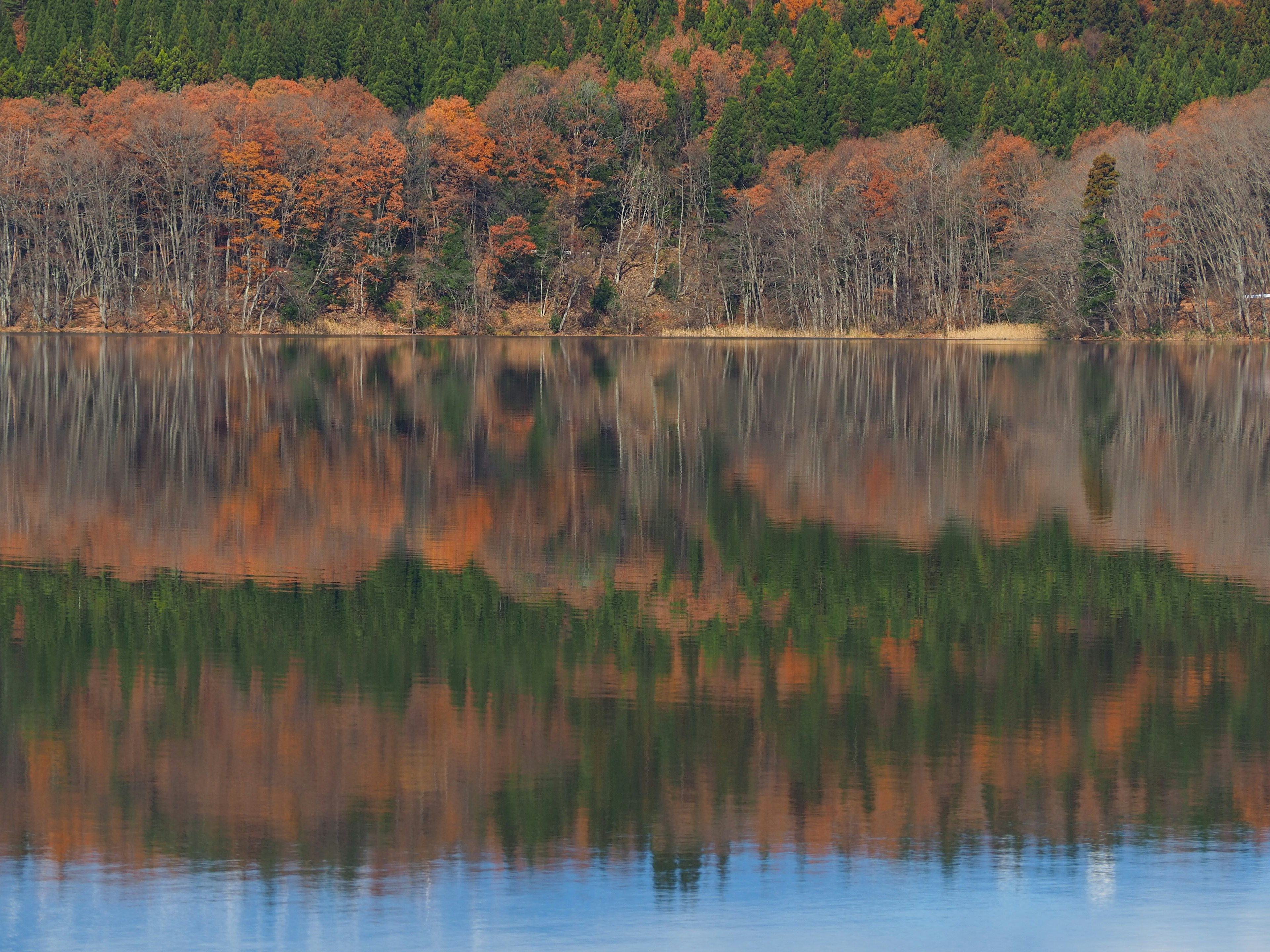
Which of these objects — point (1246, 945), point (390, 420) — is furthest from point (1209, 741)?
point (390, 420)

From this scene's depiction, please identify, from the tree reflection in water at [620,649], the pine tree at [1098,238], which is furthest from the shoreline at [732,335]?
the tree reflection in water at [620,649]

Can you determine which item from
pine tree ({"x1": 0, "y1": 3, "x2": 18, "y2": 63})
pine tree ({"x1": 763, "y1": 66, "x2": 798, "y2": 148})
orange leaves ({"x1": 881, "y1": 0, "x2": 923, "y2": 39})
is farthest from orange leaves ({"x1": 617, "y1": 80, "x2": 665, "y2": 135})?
orange leaves ({"x1": 881, "y1": 0, "x2": 923, "y2": 39})

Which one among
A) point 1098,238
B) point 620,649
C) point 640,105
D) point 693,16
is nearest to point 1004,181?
point 1098,238

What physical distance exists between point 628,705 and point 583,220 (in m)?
104

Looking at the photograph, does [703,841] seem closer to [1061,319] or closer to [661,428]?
[661,428]

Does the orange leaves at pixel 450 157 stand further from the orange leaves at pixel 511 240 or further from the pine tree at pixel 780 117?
the pine tree at pixel 780 117

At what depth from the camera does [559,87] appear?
109 meters

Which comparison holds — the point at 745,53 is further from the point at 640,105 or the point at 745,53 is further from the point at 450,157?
the point at 450,157

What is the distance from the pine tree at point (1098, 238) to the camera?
92875 mm

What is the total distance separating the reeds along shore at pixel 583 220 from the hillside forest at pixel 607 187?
0.23 metres

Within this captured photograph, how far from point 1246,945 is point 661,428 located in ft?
81.8

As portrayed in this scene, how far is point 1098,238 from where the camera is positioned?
9319cm

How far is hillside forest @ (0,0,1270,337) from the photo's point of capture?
311ft

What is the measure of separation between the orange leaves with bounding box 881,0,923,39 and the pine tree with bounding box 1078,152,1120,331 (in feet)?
243
